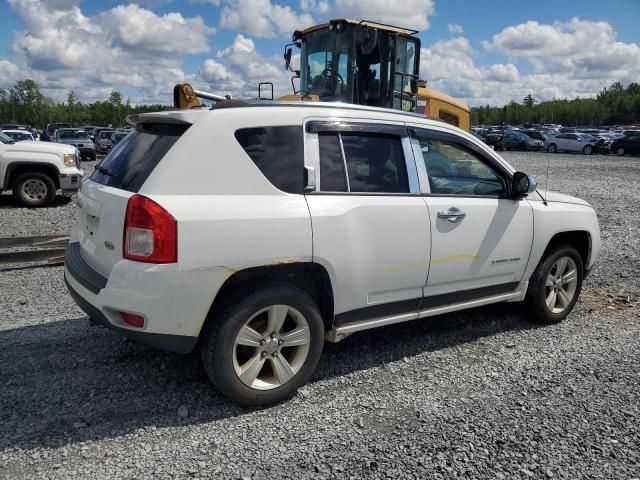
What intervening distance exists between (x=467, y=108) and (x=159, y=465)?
487 inches

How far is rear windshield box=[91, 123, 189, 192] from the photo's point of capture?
3.27 meters

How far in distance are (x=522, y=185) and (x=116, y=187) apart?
317cm

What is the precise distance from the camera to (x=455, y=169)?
14.4 ft

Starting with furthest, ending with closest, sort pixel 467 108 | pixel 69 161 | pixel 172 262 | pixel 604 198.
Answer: pixel 604 198
pixel 467 108
pixel 69 161
pixel 172 262

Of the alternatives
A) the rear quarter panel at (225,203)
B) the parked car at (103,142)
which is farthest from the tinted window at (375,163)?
the parked car at (103,142)

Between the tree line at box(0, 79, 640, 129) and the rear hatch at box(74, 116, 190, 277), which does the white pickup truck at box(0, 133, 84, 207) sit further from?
the tree line at box(0, 79, 640, 129)

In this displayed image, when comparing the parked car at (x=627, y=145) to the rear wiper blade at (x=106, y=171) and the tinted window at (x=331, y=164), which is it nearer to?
the tinted window at (x=331, y=164)

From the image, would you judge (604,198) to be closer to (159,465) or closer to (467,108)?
(467,108)

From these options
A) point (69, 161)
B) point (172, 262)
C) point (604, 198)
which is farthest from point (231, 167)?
point (604, 198)

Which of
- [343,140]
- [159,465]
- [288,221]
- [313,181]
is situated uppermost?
[343,140]

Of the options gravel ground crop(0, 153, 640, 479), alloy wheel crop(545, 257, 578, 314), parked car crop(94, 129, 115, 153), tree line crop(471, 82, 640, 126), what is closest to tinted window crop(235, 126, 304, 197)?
gravel ground crop(0, 153, 640, 479)

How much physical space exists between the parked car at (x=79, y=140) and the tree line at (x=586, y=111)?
9306cm

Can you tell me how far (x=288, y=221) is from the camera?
3326 millimetres

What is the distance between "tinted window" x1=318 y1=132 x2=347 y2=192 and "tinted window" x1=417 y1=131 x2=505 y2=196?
2.56ft
